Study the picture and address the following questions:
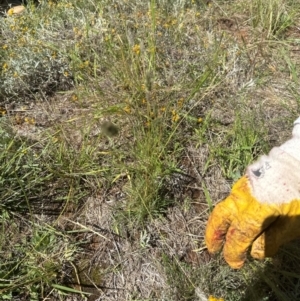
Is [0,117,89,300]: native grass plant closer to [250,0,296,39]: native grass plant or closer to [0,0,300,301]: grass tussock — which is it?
[0,0,300,301]: grass tussock

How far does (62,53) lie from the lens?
8.19ft

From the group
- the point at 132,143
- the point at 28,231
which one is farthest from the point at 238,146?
the point at 28,231

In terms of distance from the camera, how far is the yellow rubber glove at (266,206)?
52.8 inches

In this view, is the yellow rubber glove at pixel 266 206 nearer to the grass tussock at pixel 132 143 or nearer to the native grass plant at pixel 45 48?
the grass tussock at pixel 132 143

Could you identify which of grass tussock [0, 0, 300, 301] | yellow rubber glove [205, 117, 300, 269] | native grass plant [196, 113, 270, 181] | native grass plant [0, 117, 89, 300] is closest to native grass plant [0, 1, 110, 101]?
grass tussock [0, 0, 300, 301]

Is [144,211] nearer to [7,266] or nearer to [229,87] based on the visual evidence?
[7,266]

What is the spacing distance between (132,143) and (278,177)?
0.91 m

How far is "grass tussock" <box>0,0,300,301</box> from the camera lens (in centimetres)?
176

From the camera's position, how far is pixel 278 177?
1359 millimetres

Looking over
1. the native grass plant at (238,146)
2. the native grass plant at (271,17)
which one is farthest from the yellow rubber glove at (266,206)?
the native grass plant at (271,17)

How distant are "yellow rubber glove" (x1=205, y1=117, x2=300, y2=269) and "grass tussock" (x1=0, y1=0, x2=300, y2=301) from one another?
280mm

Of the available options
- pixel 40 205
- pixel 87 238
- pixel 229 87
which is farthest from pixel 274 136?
pixel 40 205

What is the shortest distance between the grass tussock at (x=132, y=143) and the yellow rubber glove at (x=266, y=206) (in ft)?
0.92

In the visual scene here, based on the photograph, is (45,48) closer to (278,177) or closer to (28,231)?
(28,231)
